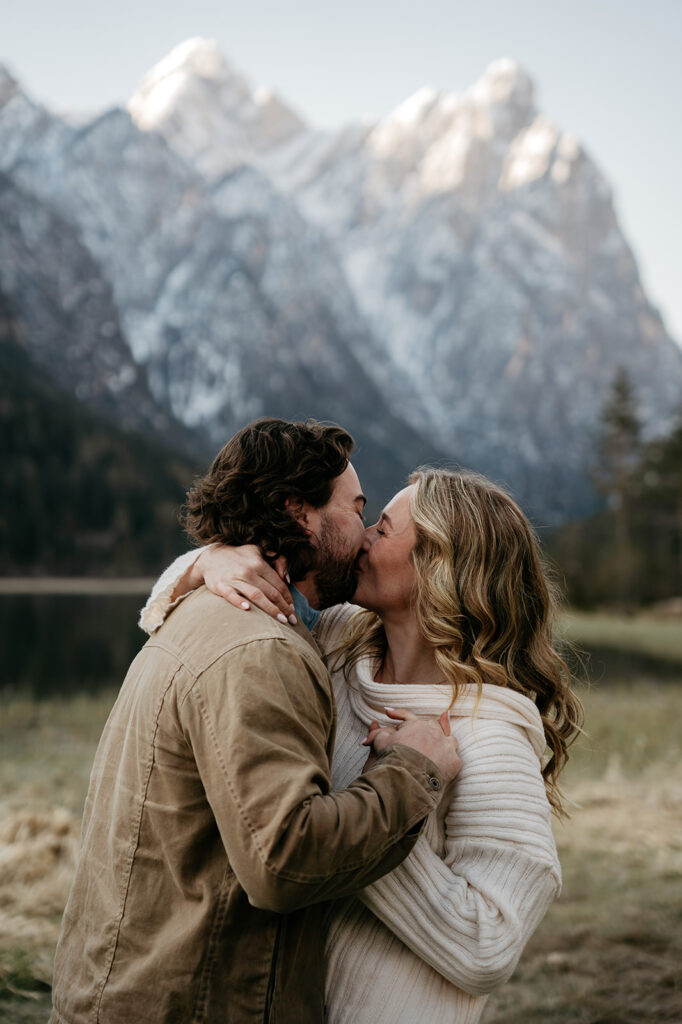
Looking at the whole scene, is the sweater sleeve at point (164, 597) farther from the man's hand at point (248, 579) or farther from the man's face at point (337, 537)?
the man's face at point (337, 537)

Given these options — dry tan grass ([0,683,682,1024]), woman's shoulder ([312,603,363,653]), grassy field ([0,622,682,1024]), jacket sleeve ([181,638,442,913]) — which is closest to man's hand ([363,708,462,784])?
jacket sleeve ([181,638,442,913])

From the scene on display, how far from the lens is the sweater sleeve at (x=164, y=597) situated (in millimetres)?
2727

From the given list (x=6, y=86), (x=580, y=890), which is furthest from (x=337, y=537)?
(x=6, y=86)

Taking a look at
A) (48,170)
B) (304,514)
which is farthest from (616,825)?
(48,170)

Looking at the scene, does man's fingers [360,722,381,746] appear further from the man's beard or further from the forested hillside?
the forested hillside

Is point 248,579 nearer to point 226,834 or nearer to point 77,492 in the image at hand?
point 226,834

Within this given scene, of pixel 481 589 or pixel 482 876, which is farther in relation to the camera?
pixel 481 589

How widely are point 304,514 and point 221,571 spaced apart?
305 mm

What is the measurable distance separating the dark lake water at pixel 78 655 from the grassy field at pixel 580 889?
1.83m

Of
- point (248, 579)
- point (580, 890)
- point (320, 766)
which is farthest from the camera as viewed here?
point (580, 890)

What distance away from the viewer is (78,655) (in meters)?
27.1

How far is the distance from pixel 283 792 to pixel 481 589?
1118 millimetres

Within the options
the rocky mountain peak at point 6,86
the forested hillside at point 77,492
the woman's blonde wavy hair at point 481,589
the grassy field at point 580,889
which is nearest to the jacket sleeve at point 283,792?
the woman's blonde wavy hair at point 481,589

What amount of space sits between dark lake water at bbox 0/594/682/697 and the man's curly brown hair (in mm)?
9349
